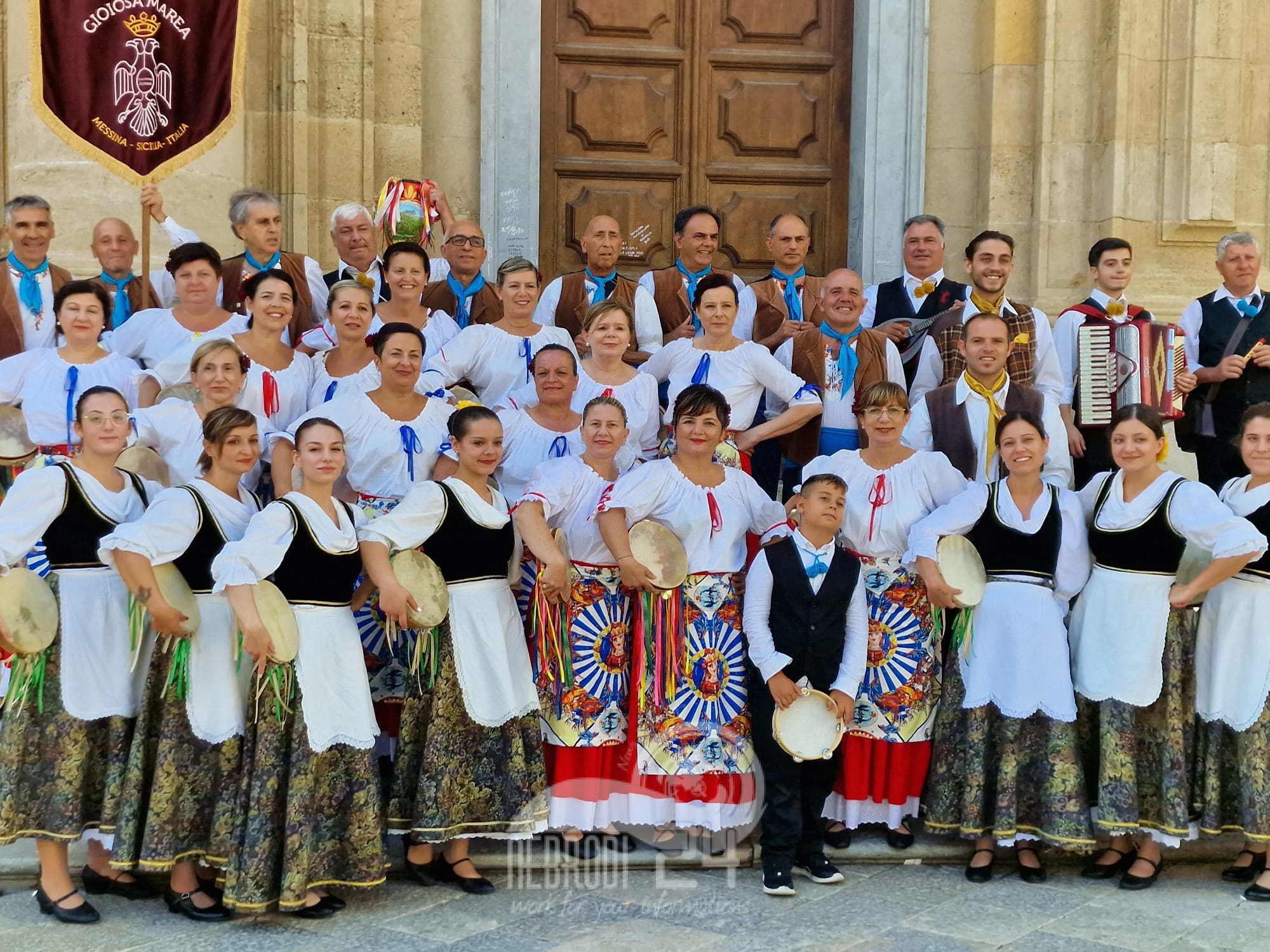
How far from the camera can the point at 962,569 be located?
5.08 meters

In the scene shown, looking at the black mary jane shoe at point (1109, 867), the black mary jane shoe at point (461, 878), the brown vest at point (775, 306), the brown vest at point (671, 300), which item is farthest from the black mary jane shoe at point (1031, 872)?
the brown vest at point (671, 300)

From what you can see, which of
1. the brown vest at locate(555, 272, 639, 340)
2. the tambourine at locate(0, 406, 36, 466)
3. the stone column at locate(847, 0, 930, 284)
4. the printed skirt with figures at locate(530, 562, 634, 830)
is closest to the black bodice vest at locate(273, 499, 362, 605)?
the printed skirt with figures at locate(530, 562, 634, 830)

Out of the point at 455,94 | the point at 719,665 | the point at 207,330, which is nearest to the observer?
the point at 719,665

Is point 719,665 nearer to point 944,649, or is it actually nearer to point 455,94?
point 944,649

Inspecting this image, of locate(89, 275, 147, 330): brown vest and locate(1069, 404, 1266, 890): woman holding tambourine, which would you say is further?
locate(89, 275, 147, 330): brown vest

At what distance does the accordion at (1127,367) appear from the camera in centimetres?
591

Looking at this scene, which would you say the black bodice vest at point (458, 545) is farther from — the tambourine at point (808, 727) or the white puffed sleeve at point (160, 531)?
the tambourine at point (808, 727)

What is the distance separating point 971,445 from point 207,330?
2890 millimetres

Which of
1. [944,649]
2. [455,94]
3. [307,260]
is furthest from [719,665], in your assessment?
[455,94]

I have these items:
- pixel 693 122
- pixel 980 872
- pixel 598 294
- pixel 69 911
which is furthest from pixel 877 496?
pixel 693 122

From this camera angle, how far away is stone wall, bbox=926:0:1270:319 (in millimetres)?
8234

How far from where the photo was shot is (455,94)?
8281 mm

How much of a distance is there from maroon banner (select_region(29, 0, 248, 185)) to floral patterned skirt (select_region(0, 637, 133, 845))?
2273 mm

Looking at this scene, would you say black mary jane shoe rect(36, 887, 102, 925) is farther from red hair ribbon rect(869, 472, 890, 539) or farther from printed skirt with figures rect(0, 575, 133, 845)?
red hair ribbon rect(869, 472, 890, 539)
